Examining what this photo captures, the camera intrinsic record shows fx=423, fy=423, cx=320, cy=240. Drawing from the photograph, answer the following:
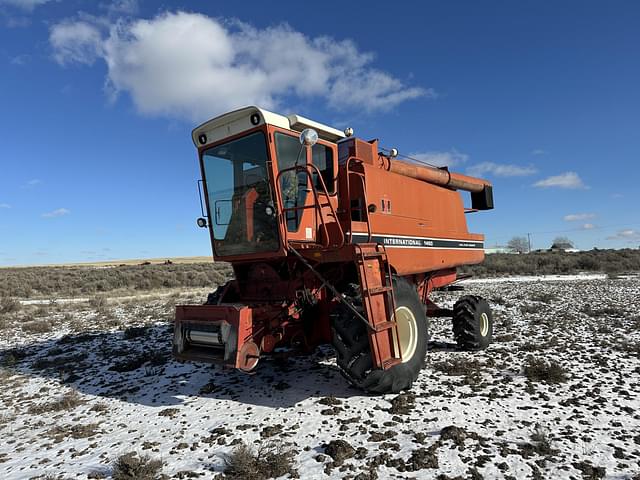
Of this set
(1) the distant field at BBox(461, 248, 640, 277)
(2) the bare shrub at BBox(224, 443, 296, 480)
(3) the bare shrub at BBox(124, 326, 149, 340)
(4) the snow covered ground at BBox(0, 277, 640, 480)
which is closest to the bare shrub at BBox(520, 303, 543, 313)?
(4) the snow covered ground at BBox(0, 277, 640, 480)

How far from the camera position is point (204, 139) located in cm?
656

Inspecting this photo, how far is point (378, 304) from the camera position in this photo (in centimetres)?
550

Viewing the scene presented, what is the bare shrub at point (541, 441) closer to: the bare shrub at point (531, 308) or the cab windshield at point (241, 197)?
the cab windshield at point (241, 197)

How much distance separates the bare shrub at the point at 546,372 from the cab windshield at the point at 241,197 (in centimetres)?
415

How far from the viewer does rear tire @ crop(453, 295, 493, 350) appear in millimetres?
7879

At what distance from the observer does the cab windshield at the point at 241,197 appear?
601 cm

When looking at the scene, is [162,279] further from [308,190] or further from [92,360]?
[308,190]

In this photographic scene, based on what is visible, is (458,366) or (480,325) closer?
(458,366)

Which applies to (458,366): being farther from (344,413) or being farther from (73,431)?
(73,431)

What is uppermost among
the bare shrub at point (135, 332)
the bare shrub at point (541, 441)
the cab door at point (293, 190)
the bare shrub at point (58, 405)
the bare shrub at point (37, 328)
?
the cab door at point (293, 190)

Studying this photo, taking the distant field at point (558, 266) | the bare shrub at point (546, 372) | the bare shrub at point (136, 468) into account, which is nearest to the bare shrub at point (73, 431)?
the bare shrub at point (136, 468)

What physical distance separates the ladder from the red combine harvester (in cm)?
1

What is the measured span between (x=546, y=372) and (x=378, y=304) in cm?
281

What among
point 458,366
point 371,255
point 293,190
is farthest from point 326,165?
point 458,366
